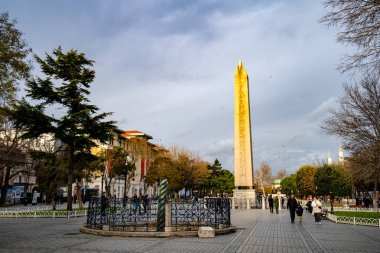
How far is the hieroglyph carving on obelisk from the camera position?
31.0m

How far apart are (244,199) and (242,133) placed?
275 inches

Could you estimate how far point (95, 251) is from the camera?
909cm

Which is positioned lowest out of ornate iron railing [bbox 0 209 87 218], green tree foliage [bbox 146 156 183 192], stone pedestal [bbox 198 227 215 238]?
ornate iron railing [bbox 0 209 87 218]

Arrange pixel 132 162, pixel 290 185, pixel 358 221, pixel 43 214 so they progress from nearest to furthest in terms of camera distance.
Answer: pixel 358 221 → pixel 43 214 → pixel 132 162 → pixel 290 185

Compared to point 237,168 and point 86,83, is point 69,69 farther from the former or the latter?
point 237,168

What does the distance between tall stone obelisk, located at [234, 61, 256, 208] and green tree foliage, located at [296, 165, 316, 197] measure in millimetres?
40377

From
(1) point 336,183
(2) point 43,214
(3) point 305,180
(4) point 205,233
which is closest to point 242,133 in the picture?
(2) point 43,214

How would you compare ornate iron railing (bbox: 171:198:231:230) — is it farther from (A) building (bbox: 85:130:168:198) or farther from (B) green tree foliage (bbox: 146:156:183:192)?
(B) green tree foliage (bbox: 146:156:183:192)

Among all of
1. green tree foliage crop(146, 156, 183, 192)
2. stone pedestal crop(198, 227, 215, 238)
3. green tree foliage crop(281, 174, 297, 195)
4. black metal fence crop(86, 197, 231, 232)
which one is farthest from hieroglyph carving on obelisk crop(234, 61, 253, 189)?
green tree foliage crop(281, 174, 297, 195)

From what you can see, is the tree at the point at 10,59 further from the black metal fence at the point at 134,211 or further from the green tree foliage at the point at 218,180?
the green tree foliage at the point at 218,180

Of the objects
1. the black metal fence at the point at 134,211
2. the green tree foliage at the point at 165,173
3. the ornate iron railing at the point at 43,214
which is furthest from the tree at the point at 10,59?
the green tree foliage at the point at 165,173

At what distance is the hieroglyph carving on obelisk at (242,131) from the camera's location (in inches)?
1219

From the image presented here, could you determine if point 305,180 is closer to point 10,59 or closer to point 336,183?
point 336,183

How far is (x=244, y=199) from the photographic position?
33.2 meters
